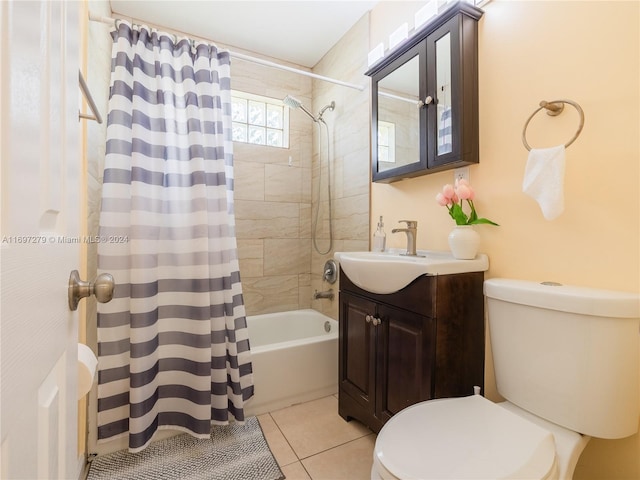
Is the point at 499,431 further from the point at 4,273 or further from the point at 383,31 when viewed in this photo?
the point at 383,31

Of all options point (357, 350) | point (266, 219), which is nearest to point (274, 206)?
point (266, 219)

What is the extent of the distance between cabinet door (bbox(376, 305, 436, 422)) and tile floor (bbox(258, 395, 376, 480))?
0.76ft

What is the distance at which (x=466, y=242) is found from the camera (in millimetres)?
1244

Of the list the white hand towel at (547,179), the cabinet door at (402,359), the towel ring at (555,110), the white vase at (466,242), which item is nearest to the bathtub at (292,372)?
the cabinet door at (402,359)

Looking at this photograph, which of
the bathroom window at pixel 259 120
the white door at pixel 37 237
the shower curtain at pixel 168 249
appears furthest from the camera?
the bathroom window at pixel 259 120

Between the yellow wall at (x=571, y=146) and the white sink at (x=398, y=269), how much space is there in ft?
0.50

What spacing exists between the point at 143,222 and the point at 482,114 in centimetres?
160

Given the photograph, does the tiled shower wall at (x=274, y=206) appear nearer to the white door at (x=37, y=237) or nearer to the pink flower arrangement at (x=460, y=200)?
the pink flower arrangement at (x=460, y=200)

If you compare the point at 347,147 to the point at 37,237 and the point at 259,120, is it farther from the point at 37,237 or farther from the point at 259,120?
the point at 37,237

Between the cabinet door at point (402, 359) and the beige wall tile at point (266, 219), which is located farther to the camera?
the beige wall tile at point (266, 219)

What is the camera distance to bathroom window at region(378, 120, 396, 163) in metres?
1.69

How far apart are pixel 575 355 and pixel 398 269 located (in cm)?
59

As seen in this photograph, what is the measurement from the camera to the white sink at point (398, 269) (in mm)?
1174

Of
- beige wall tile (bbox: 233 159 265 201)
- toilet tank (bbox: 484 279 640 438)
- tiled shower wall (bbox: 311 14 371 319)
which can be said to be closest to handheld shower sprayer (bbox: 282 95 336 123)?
tiled shower wall (bbox: 311 14 371 319)
